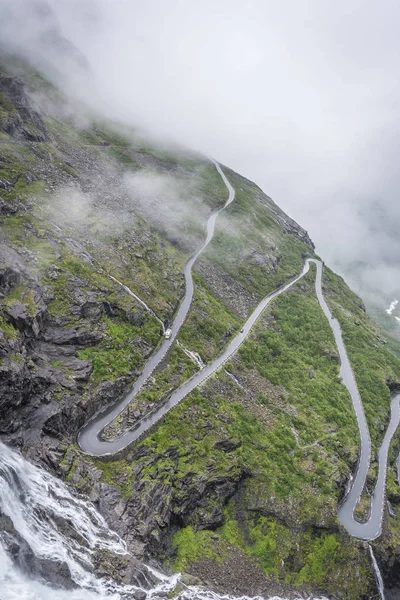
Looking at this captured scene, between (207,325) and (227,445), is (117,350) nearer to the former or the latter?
(227,445)

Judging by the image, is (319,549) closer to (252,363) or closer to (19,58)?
(252,363)

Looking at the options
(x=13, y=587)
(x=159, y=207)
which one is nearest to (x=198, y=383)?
(x=13, y=587)

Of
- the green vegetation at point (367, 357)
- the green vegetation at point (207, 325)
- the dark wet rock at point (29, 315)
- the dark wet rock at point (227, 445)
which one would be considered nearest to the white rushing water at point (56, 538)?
the dark wet rock at point (29, 315)

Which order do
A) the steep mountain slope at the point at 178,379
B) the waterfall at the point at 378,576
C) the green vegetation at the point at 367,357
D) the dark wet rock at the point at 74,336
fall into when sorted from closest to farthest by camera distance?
1. the steep mountain slope at the point at 178,379
2. the waterfall at the point at 378,576
3. the dark wet rock at the point at 74,336
4. the green vegetation at the point at 367,357

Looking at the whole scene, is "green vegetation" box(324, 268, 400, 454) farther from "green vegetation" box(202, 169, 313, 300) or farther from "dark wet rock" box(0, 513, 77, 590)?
"dark wet rock" box(0, 513, 77, 590)

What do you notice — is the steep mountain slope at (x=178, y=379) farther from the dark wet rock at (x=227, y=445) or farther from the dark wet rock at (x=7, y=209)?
the dark wet rock at (x=7, y=209)

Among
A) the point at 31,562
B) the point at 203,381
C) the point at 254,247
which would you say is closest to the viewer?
the point at 31,562

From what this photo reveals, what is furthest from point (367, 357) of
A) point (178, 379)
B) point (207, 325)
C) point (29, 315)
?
point (29, 315)
